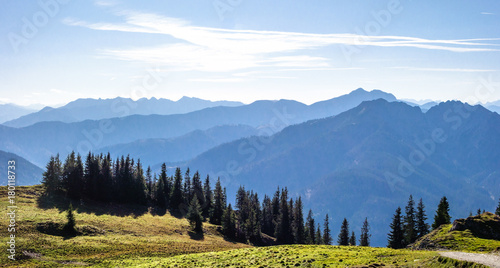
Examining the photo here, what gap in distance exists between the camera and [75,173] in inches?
4131

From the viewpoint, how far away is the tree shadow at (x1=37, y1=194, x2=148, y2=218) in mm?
89950

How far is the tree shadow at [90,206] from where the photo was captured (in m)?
89.9

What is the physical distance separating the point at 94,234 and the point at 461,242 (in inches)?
2813

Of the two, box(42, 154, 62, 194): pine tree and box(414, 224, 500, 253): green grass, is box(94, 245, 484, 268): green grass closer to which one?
box(414, 224, 500, 253): green grass

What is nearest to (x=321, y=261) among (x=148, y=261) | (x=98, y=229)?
(x=148, y=261)

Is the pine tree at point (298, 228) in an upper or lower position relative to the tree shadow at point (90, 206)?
lower

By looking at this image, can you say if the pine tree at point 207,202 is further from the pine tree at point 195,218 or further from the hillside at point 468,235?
the hillside at point 468,235

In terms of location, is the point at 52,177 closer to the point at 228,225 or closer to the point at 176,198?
the point at 176,198

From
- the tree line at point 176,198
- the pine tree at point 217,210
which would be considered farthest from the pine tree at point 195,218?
the pine tree at point 217,210

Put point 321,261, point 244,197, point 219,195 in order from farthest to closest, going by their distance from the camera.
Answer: point 244,197 < point 219,195 < point 321,261

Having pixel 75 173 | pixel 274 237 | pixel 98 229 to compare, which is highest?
pixel 75 173

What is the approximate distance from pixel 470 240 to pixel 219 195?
8876cm

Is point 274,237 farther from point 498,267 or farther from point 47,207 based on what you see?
point 498,267

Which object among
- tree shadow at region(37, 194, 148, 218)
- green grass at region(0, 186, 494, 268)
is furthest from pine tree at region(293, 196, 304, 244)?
tree shadow at region(37, 194, 148, 218)
